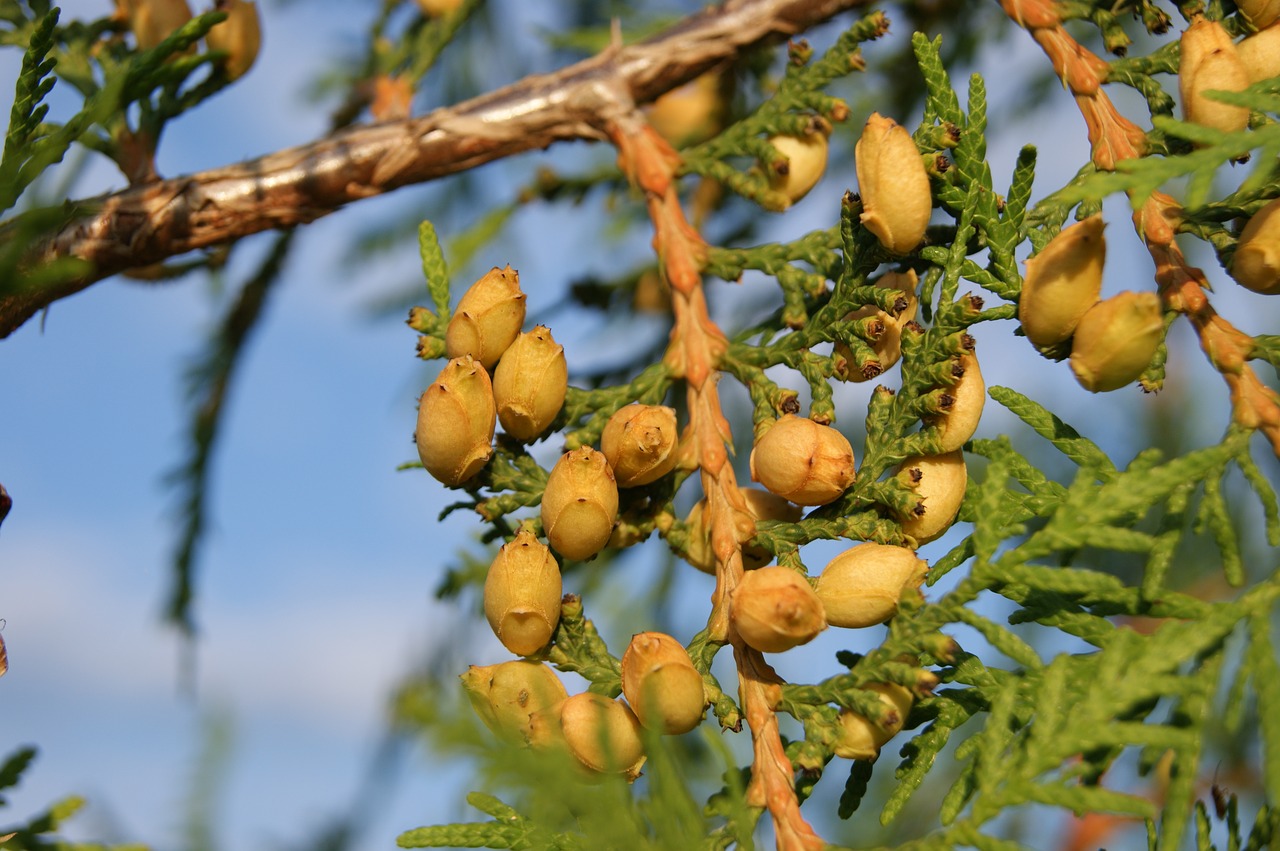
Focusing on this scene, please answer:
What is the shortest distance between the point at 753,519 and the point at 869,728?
0.26 metres

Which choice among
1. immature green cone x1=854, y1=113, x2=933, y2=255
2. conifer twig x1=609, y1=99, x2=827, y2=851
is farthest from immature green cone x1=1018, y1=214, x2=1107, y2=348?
conifer twig x1=609, y1=99, x2=827, y2=851

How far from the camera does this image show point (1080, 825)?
6.51 feet

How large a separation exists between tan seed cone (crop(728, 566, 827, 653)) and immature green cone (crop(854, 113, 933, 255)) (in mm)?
377

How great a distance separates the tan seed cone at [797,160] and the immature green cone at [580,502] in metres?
0.54

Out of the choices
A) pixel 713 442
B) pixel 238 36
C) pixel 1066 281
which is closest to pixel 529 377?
pixel 713 442

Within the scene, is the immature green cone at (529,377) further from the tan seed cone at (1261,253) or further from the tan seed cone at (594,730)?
the tan seed cone at (1261,253)

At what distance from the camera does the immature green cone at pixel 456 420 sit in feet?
3.54

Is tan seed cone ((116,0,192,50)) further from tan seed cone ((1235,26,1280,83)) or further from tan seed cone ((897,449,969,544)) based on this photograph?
tan seed cone ((1235,26,1280,83))

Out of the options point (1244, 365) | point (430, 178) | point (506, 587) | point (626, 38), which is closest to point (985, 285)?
point (1244, 365)

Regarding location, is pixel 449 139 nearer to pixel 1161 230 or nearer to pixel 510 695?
pixel 510 695

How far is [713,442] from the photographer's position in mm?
1208

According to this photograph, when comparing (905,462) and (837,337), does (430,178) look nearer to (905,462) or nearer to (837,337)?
(837,337)

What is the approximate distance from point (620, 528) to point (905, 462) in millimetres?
329

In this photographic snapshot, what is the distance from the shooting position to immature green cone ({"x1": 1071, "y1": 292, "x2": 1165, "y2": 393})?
92 cm
